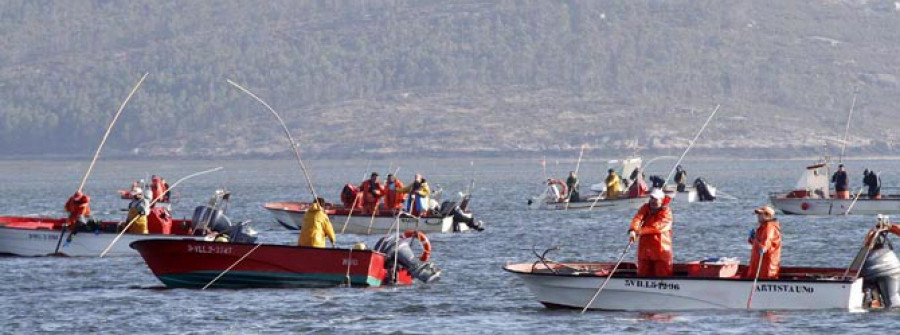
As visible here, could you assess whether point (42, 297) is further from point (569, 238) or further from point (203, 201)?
point (203, 201)

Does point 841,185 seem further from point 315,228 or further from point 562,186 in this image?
point 315,228

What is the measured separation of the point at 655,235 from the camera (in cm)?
3166

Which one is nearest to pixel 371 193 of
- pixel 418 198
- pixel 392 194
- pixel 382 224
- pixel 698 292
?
pixel 392 194

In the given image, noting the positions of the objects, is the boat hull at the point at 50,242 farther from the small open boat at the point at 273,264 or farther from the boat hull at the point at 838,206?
the boat hull at the point at 838,206

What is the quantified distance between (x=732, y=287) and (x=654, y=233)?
1.49 meters

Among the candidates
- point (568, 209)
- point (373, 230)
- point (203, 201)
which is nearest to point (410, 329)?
point (373, 230)

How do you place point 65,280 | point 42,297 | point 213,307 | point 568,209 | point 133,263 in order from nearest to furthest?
1. point 213,307
2. point 42,297
3. point 65,280
4. point 133,263
5. point 568,209

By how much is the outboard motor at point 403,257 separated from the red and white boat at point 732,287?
5277mm

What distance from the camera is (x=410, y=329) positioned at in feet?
107

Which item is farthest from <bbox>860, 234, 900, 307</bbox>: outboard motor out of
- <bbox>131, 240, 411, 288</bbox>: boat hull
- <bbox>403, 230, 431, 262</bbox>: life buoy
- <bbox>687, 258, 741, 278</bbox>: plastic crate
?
<bbox>131, 240, 411, 288</bbox>: boat hull

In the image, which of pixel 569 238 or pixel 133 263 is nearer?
pixel 133 263

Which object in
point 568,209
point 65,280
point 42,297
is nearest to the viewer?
point 42,297

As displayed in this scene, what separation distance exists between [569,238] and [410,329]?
26616 millimetres

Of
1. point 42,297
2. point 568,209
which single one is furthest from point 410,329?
point 568,209
